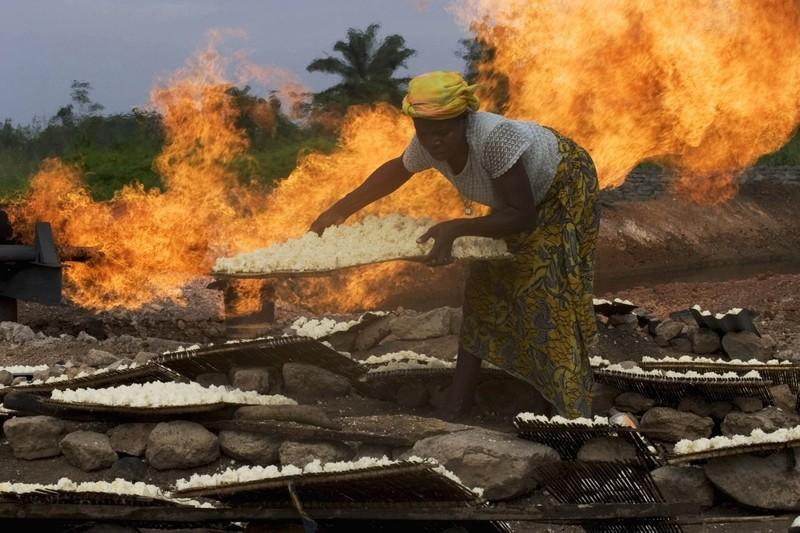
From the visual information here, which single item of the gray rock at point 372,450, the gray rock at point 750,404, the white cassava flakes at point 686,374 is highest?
the white cassava flakes at point 686,374

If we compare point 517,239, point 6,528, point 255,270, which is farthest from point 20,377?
point 517,239

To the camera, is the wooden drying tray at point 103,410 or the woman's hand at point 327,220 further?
the woman's hand at point 327,220

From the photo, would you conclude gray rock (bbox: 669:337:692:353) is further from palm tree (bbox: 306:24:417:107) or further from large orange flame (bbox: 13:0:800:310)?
palm tree (bbox: 306:24:417:107)

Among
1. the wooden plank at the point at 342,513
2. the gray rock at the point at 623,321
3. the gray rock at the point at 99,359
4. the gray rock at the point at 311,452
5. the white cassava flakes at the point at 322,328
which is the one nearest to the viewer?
the wooden plank at the point at 342,513

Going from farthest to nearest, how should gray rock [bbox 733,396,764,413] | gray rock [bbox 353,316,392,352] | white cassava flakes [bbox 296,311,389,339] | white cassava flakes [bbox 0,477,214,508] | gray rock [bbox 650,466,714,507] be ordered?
gray rock [bbox 353,316,392,352]
white cassava flakes [bbox 296,311,389,339]
gray rock [bbox 733,396,764,413]
gray rock [bbox 650,466,714,507]
white cassava flakes [bbox 0,477,214,508]

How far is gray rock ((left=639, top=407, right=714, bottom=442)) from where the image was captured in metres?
6.50

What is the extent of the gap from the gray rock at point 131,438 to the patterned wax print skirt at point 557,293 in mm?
2042

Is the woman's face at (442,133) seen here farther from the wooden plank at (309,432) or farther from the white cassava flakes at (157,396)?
the white cassava flakes at (157,396)

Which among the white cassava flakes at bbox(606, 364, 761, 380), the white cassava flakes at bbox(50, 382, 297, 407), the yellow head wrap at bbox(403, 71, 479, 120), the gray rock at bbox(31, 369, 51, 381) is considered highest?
the yellow head wrap at bbox(403, 71, 479, 120)

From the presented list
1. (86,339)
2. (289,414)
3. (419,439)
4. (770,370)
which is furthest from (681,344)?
(86,339)

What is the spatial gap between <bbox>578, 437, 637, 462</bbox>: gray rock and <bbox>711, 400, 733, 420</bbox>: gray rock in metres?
1.27

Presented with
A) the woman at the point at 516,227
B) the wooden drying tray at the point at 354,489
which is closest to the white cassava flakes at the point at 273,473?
the wooden drying tray at the point at 354,489

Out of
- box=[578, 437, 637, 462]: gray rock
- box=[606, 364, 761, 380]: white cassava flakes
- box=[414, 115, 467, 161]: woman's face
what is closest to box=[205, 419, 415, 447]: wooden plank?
box=[578, 437, 637, 462]: gray rock

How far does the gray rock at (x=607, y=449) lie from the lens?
567cm
